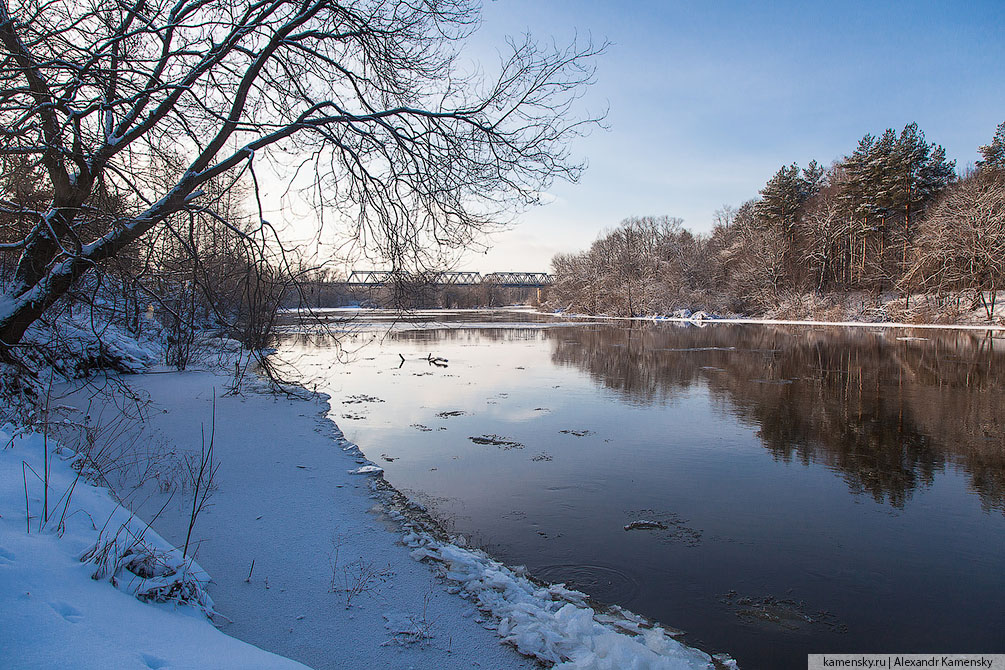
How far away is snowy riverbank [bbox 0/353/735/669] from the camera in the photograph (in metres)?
2.77

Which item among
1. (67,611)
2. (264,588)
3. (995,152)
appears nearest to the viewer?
(67,611)

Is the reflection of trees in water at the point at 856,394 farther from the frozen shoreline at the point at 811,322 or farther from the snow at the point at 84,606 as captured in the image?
the frozen shoreline at the point at 811,322

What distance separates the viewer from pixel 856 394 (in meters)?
13.8

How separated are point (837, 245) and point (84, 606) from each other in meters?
57.2

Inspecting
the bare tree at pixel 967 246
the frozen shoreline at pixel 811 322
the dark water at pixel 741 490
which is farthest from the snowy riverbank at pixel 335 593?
the bare tree at pixel 967 246

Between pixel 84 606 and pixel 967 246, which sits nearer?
pixel 84 606

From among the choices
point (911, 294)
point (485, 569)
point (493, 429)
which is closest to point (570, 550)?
point (485, 569)

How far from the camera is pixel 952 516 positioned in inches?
251

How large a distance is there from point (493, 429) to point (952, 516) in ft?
22.5

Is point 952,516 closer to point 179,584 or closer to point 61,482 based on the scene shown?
point 179,584

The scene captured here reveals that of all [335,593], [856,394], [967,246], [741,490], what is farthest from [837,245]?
[335,593]

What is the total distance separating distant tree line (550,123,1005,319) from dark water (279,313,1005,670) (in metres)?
23.9

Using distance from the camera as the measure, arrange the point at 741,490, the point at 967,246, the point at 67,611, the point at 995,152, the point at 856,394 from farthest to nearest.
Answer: the point at 995,152 → the point at 967,246 → the point at 856,394 → the point at 741,490 → the point at 67,611

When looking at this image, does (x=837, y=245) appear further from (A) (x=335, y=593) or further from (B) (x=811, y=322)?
(A) (x=335, y=593)
